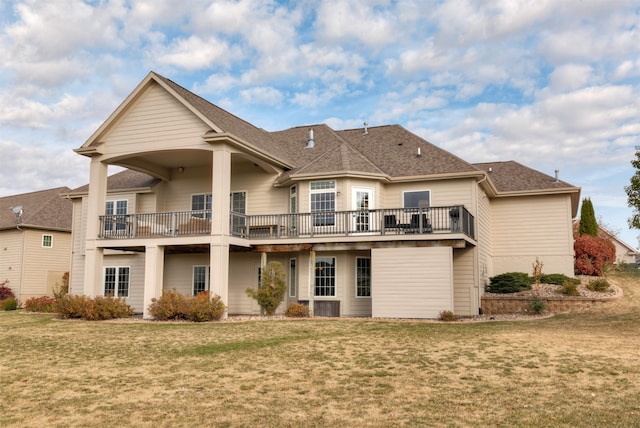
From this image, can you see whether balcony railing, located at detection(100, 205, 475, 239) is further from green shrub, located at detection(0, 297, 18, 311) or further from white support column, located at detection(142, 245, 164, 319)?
green shrub, located at detection(0, 297, 18, 311)

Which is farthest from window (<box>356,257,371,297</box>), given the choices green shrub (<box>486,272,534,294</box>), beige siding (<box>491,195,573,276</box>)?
beige siding (<box>491,195,573,276</box>)

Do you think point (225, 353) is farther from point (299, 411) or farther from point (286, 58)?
point (286, 58)

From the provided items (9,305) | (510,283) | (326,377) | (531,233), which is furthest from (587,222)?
(9,305)

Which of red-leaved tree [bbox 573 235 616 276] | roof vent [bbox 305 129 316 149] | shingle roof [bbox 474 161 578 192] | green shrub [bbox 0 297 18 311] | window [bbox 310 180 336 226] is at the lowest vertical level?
green shrub [bbox 0 297 18 311]

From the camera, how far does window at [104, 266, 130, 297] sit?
27109 mm

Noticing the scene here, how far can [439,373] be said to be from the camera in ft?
32.4

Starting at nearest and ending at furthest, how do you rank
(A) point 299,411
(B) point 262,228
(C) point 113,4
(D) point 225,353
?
(A) point 299,411, (D) point 225,353, (C) point 113,4, (B) point 262,228

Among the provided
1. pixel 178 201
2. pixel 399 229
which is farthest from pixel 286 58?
pixel 178 201

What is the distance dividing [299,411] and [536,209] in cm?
2149

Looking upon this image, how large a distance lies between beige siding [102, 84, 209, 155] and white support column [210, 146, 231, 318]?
1173 millimetres

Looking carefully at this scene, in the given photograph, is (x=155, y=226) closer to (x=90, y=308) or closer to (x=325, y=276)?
(x=90, y=308)

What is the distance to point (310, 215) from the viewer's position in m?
22.1

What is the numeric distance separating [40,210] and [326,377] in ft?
99.4

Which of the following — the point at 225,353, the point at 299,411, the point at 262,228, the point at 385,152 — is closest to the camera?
the point at 299,411
